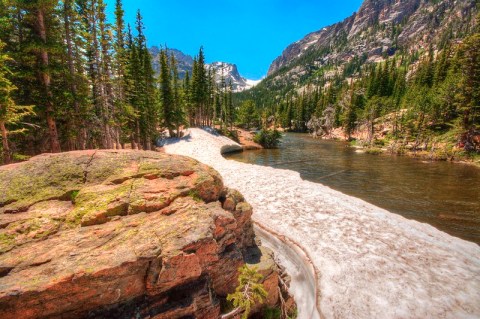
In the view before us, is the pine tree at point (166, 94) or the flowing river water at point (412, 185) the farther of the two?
the pine tree at point (166, 94)

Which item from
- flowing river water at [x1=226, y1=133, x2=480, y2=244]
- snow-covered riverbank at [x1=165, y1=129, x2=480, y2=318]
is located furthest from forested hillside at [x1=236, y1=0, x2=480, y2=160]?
snow-covered riverbank at [x1=165, y1=129, x2=480, y2=318]

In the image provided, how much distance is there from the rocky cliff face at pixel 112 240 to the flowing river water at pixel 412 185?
45.7ft

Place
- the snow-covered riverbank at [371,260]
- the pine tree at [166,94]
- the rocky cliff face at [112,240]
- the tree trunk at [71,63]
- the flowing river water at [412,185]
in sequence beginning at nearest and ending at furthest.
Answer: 1. the rocky cliff face at [112,240]
2. the snow-covered riverbank at [371,260]
3. the flowing river water at [412,185]
4. the tree trunk at [71,63]
5. the pine tree at [166,94]

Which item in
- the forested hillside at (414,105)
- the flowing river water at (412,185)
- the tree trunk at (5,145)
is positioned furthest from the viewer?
the forested hillside at (414,105)

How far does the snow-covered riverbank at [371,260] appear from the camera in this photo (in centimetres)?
731

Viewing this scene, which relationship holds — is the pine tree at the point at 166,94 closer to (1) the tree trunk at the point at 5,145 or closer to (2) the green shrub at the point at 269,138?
(2) the green shrub at the point at 269,138

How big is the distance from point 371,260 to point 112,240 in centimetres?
999

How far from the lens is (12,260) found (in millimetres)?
4156

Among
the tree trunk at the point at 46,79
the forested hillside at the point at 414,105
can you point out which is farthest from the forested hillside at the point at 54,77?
the forested hillside at the point at 414,105

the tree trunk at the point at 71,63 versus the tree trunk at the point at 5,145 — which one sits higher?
the tree trunk at the point at 71,63

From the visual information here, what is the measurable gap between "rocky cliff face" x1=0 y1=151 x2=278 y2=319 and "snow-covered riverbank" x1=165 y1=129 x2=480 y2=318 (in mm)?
2654

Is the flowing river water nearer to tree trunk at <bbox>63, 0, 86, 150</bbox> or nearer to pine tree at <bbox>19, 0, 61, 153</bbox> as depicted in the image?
tree trunk at <bbox>63, 0, 86, 150</bbox>

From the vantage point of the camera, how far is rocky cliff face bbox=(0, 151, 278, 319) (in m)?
4.05

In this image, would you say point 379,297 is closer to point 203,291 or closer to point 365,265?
point 365,265
